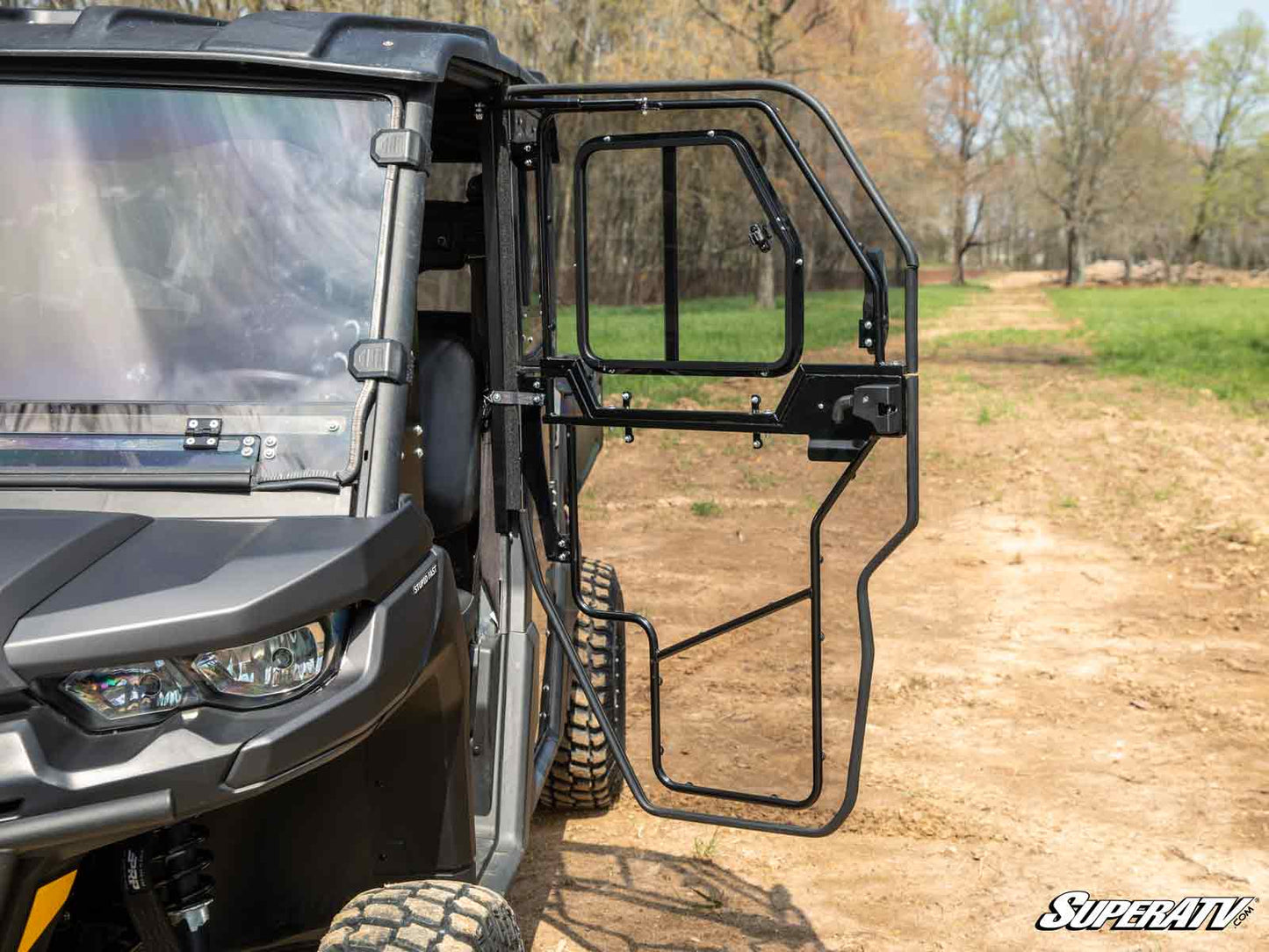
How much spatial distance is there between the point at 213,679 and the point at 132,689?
11 centimetres

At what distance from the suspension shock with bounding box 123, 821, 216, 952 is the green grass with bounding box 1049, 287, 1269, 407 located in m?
15.7

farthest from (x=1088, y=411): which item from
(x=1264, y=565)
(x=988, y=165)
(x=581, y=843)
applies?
(x=988, y=165)

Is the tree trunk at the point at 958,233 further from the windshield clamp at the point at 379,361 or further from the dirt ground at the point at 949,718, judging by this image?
the windshield clamp at the point at 379,361

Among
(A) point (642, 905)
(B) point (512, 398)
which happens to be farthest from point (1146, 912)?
(B) point (512, 398)

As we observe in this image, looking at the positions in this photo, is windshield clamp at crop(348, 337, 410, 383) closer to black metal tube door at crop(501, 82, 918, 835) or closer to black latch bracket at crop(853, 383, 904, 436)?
black metal tube door at crop(501, 82, 918, 835)

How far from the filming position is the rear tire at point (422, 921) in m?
2.41

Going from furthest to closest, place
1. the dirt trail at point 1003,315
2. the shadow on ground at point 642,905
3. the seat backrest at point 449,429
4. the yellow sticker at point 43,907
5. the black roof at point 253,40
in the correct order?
1. the dirt trail at point 1003,315
2. the shadow on ground at point 642,905
3. the seat backrest at point 449,429
4. the black roof at point 253,40
5. the yellow sticker at point 43,907

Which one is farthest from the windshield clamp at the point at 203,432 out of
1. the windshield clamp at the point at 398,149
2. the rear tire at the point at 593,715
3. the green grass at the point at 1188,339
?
the green grass at the point at 1188,339

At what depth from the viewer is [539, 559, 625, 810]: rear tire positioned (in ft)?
14.0

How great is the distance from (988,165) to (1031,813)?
3127 inches

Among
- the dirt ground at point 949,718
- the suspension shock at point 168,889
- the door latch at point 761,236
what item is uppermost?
the door latch at point 761,236

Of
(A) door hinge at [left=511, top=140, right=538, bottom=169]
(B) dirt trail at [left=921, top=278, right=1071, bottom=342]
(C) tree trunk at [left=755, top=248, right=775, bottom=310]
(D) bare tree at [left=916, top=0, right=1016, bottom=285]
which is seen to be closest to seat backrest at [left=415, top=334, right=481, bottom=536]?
(A) door hinge at [left=511, top=140, right=538, bottom=169]

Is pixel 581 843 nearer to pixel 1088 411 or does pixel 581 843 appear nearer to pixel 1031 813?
pixel 1031 813

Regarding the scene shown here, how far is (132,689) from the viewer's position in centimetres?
202
